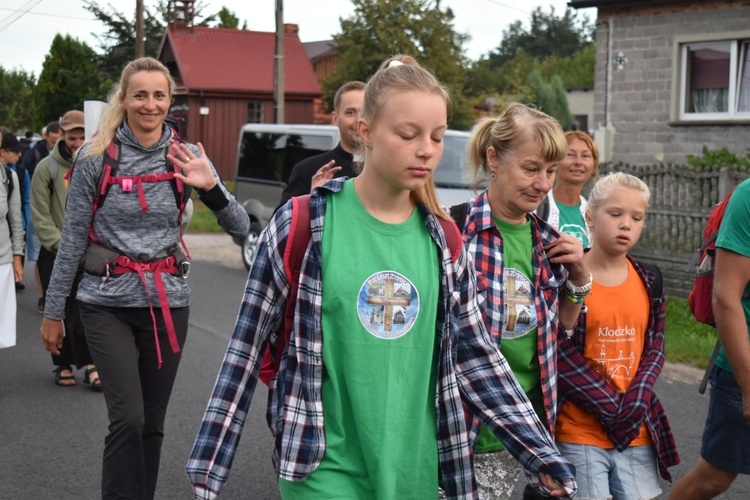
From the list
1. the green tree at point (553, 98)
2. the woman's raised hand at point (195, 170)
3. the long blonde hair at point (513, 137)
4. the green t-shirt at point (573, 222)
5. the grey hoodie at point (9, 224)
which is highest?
the green tree at point (553, 98)

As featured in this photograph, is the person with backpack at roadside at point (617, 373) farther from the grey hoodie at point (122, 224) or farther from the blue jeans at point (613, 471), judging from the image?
the grey hoodie at point (122, 224)

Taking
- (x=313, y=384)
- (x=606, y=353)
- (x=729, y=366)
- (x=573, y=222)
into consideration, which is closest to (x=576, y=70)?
(x=573, y=222)

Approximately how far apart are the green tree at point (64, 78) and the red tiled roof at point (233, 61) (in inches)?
133

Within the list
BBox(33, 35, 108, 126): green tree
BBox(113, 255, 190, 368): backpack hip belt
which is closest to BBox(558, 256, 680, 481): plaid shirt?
BBox(113, 255, 190, 368): backpack hip belt

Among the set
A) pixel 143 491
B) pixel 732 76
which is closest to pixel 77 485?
pixel 143 491

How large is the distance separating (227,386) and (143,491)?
69.7 inches

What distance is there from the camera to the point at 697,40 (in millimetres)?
15414

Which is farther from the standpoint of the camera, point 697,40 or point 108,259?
point 697,40

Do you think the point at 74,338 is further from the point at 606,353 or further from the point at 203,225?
the point at 203,225

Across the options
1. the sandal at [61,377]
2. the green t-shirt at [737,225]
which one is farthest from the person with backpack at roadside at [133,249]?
the sandal at [61,377]

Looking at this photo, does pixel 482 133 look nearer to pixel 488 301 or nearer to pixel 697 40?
pixel 488 301

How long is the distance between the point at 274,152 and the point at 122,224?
10.2 metres

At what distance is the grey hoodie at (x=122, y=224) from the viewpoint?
430 centimetres

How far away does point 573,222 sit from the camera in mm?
5121
